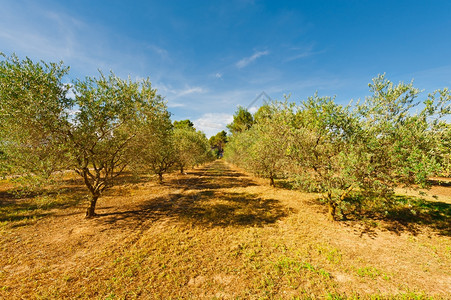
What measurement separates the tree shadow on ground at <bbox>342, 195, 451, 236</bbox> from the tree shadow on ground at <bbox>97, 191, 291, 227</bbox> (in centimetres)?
662

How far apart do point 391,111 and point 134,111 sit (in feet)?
62.8

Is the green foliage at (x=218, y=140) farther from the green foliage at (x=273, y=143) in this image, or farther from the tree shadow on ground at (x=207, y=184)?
the green foliage at (x=273, y=143)

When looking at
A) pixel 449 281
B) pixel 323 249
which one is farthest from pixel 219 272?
pixel 449 281

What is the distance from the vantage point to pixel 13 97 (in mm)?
9211

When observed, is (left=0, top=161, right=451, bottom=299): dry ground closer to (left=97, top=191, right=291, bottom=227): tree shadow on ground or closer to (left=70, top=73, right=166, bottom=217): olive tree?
(left=97, top=191, right=291, bottom=227): tree shadow on ground

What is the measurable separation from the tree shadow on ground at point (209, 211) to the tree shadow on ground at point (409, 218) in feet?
21.7

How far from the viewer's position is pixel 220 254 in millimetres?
9164

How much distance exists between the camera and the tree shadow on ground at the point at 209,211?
44.8 ft

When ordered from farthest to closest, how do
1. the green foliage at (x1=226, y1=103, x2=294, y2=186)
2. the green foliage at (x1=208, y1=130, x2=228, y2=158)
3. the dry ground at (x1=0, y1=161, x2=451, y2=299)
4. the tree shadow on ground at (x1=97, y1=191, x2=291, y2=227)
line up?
the green foliage at (x1=208, y1=130, x2=228, y2=158) < the green foliage at (x1=226, y1=103, x2=294, y2=186) < the tree shadow on ground at (x1=97, y1=191, x2=291, y2=227) < the dry ground at (x1=0, y1=161, x2=451, y2=299)

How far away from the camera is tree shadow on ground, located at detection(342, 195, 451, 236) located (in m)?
11.9

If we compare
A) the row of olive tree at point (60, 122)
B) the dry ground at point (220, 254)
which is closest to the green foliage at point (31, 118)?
the row of olive tree at point (60, 122)

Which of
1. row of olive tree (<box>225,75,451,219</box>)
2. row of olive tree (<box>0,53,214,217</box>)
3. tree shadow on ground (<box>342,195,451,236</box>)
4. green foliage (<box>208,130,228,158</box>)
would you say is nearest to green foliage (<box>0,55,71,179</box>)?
row of olive tree (<box>0,53,214,217</box>)

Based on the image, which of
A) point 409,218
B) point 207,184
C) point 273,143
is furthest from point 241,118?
point 409,218

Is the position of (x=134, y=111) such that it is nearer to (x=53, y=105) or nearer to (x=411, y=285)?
(x=53, y=105)
